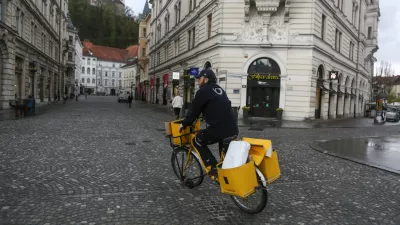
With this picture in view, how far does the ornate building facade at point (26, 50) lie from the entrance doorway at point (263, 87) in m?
15.7

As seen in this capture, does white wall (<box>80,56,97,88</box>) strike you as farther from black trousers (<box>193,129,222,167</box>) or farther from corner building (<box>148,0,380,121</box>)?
black trousers (<box>193,129,222,167</box>)

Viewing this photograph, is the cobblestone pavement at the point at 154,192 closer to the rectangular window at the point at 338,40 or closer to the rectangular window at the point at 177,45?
the rectangular window at the point at 338,40

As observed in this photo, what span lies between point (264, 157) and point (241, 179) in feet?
1.65

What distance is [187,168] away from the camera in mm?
5680

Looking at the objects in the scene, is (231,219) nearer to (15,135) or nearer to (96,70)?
(15,135)

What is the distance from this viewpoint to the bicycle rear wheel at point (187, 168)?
217 inches

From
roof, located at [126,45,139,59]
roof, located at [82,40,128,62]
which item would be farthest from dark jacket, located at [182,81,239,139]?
roof, located at [82,40,128,62]

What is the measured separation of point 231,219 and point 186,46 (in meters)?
31.7

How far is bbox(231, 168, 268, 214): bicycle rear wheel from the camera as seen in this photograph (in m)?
4.26

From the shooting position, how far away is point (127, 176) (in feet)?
21.0

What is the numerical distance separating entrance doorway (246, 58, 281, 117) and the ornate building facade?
1571 centimetres

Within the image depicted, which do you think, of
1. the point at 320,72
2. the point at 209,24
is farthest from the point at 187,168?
the point at 320,72

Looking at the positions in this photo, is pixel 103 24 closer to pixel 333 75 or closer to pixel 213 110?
pixel 333 75

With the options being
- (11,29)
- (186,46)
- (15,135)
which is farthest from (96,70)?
(15,135)
